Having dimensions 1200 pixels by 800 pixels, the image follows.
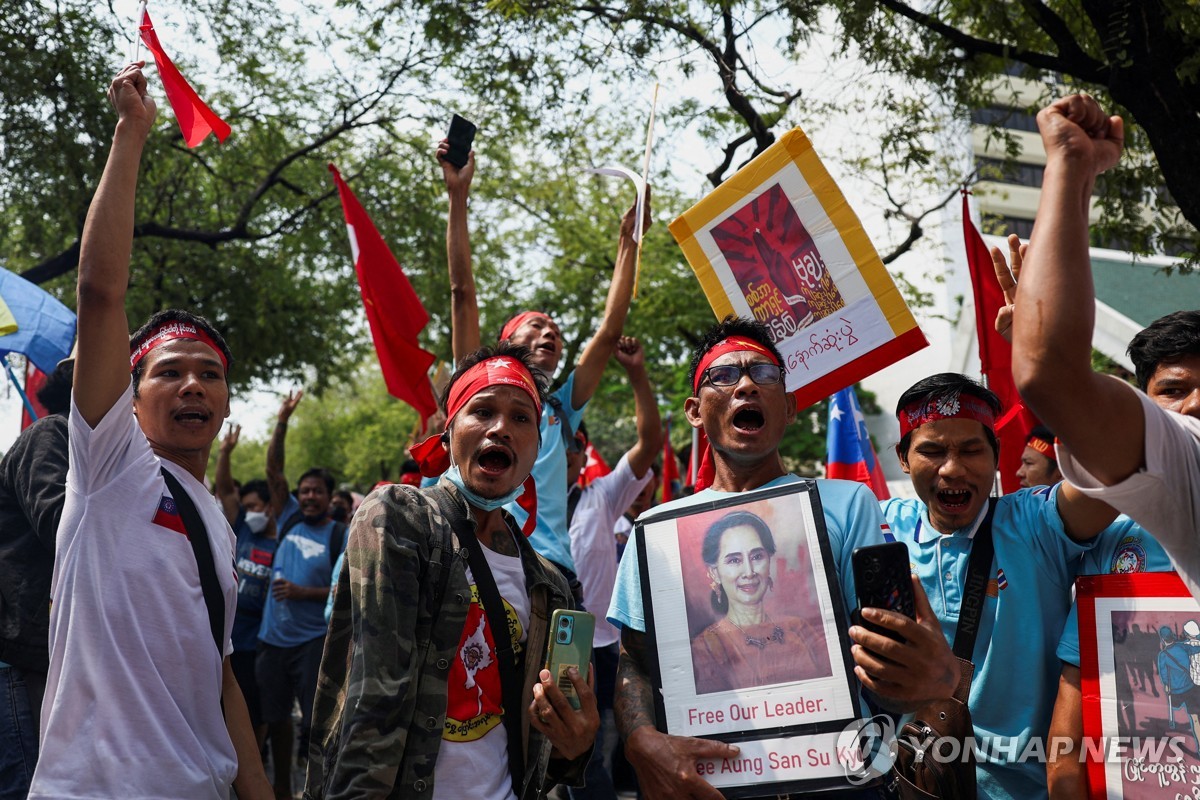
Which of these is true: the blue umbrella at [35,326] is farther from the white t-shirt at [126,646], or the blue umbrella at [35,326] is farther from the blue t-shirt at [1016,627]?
the blue t-shirt at [1016,627]

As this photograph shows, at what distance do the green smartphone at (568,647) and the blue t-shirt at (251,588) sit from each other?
574 centimetres

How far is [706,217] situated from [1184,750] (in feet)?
10.1

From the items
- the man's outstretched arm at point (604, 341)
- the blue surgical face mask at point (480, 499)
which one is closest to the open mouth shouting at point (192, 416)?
the blue surgical face mask at point (480, 499)

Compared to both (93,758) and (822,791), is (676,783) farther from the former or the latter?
(93,758)

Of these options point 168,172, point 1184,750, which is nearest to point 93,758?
point 1184,750

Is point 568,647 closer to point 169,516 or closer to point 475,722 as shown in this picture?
point 475,722

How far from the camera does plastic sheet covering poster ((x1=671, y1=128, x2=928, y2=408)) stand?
445 centimetres

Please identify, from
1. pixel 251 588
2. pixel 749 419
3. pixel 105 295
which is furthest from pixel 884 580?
pixel 251 588

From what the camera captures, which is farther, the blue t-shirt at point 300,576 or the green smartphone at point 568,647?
the blue t-shirt at point 300,576

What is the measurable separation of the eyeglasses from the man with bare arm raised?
153 centimetres

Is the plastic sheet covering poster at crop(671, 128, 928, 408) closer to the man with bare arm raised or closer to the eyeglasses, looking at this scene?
the eyeglasses

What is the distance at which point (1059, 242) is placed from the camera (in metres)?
1.75

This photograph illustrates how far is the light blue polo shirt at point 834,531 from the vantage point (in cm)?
271

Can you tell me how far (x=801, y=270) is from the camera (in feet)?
15.4
